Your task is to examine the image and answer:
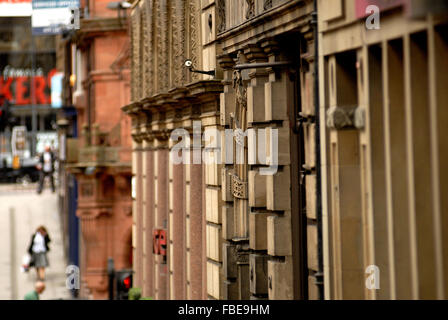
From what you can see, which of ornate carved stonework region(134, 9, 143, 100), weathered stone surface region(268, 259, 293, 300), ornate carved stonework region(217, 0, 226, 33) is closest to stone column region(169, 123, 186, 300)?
ornate carved stonework region(217, 0, 226, 33)

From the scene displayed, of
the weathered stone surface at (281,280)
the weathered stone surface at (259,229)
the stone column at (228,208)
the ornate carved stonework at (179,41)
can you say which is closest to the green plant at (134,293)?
the ornate carved stonework at (179,41)

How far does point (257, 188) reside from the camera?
2070cm

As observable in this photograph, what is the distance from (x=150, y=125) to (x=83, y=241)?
13758mm

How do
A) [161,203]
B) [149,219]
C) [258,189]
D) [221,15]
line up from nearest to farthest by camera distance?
[258,189] → [221,15] → [161,203] → [149,219]

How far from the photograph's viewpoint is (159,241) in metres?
32.2

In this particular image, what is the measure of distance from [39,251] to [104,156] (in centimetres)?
416

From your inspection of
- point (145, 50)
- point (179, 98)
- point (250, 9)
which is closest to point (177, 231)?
point (179, 98)

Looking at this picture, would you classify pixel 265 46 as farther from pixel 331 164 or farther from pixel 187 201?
pixel 187 201

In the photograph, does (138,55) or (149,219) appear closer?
(149,219)

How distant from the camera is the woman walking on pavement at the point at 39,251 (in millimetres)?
46375

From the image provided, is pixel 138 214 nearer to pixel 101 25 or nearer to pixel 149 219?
pixel 149 219

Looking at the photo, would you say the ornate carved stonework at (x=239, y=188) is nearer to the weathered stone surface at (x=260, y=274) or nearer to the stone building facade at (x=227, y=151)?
the stone building facade at (x=227, y=151)

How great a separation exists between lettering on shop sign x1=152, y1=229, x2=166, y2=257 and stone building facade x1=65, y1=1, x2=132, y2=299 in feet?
39.5
